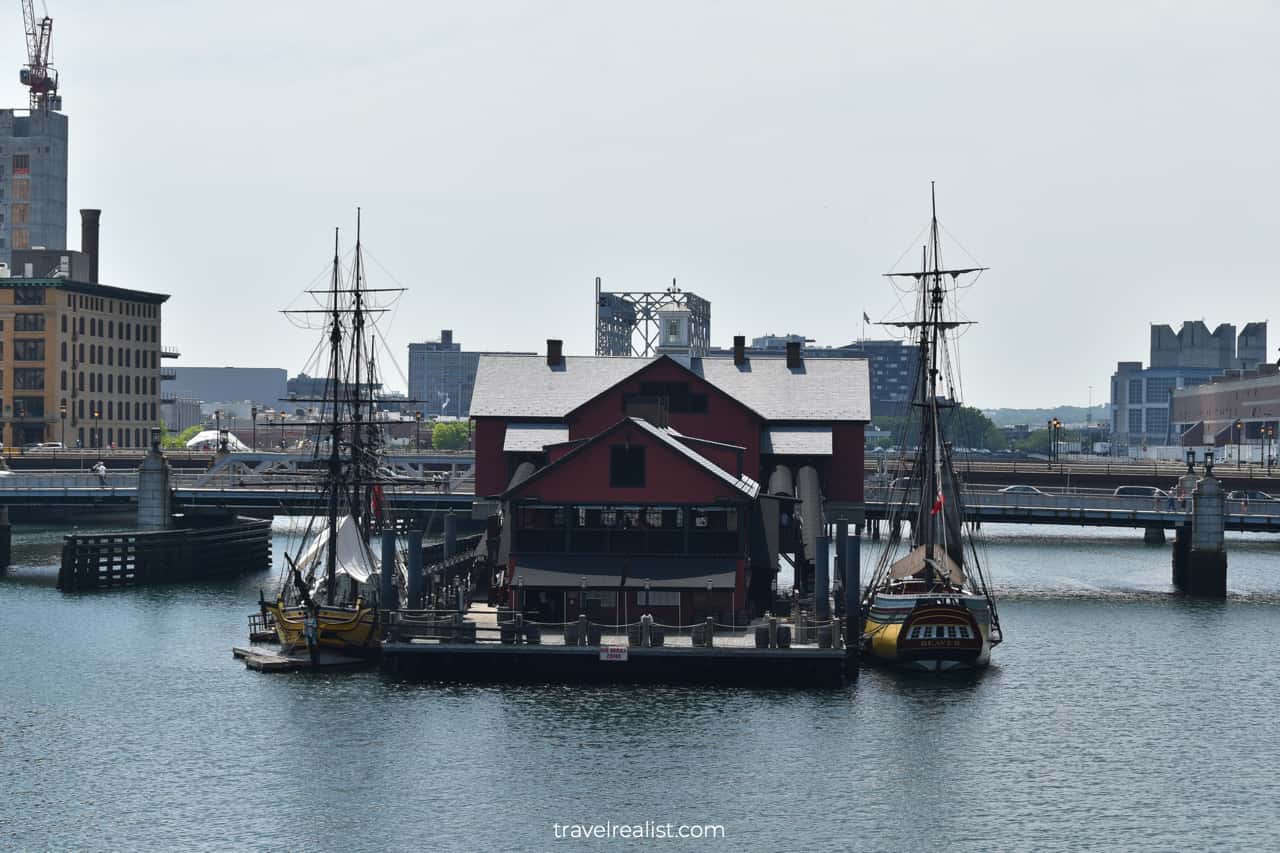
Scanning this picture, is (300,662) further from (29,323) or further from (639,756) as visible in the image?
(29,323)

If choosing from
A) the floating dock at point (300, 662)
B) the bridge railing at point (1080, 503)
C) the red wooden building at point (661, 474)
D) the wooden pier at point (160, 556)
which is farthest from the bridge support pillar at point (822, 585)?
the wooden pier at point (160, 556)

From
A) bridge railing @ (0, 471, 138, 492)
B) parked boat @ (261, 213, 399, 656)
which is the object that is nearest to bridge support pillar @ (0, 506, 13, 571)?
bridge railing @ (0, 471, 138, 492)

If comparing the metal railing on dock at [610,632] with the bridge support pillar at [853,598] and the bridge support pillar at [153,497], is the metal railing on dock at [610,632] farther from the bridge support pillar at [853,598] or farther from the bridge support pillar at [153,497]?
the bridge support pillar at [153,497]

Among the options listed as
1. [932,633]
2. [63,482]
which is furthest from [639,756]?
[63,482]

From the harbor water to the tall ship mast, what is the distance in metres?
1.52

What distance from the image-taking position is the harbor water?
157ft

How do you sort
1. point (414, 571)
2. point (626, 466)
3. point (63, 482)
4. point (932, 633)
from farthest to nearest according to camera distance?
point (63, 482) < point (626, 466) < point (414, 571) < point (932, 633)

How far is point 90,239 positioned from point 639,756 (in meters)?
157

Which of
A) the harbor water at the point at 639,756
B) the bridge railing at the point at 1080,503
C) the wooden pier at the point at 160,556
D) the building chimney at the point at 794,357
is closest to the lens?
the harbor water at the point at 639,756

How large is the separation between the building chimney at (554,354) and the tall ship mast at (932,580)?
62.7ft

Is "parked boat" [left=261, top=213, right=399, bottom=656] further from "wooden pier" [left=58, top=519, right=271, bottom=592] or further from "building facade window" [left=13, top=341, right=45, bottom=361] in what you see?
"building facade window" [left=13, top=341, right=45, bottom=361]

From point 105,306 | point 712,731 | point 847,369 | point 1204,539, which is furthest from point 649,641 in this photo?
point 105,306

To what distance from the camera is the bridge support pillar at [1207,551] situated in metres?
100

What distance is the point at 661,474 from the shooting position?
72.8 meters
